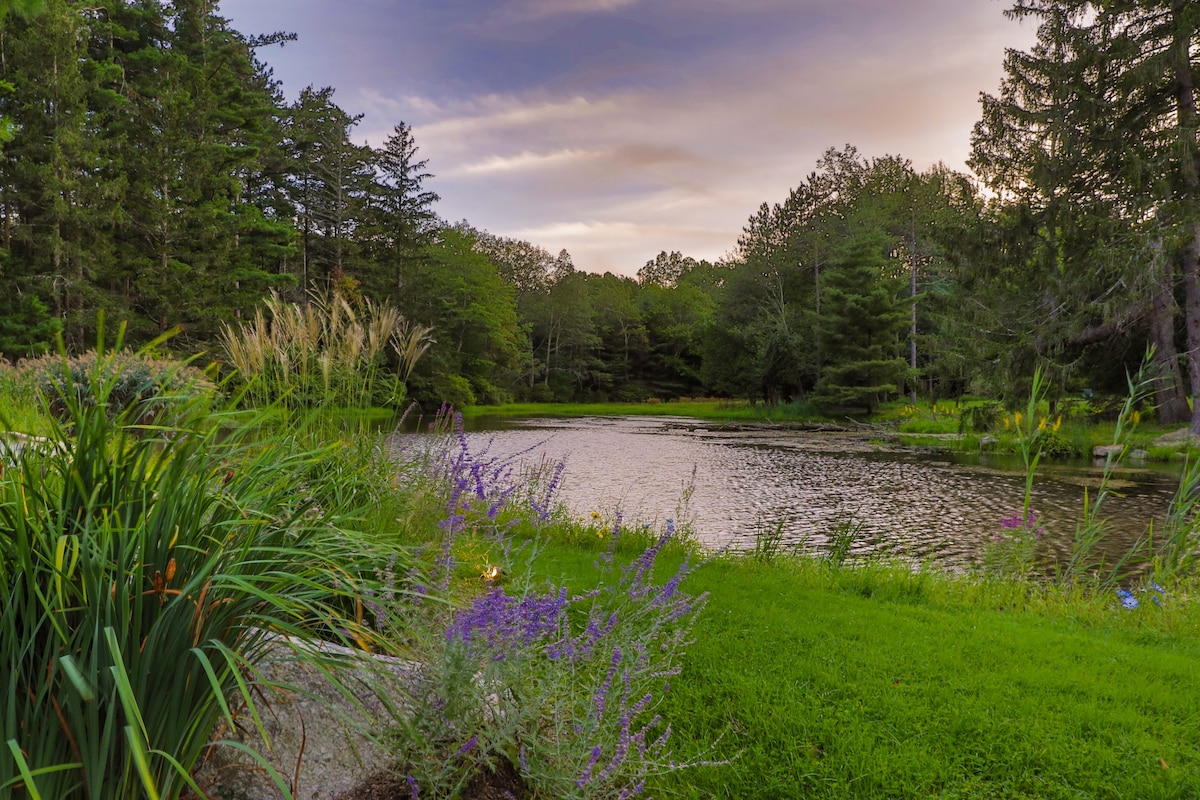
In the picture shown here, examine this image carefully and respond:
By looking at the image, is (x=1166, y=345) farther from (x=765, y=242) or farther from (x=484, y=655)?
(x=765, y=242)

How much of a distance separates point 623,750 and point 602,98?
13.3m

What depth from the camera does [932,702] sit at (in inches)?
95.9

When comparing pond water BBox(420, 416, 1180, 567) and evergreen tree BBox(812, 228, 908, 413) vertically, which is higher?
evergreen tree BBox(812, 228, 908, 413)

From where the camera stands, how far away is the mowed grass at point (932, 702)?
6.54 ft

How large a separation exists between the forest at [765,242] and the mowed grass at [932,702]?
8.98 feet

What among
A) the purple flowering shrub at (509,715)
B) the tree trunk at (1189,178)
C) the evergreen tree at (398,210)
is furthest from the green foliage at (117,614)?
the evergreen tree at (398,210)

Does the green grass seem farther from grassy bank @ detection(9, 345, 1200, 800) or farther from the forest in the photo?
grassy bank @ detection(9, 345, 1200, 800)

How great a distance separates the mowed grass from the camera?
199 cm

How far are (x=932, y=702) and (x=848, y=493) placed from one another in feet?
24.7

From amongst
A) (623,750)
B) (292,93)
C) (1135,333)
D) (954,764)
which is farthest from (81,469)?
(292,93)

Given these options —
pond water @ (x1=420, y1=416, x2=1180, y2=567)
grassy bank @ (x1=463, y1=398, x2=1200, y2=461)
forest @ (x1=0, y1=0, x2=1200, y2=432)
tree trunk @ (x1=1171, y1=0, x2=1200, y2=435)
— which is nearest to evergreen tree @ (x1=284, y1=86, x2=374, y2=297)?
forest @ (x1=0, y1=0, x2=1200, y2=432)

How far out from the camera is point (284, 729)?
1.70 meters

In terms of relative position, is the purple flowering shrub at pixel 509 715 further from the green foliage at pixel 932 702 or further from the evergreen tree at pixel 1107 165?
the evergreen tree at pixel 1107 165

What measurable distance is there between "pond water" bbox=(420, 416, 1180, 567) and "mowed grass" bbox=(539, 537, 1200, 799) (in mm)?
2262
